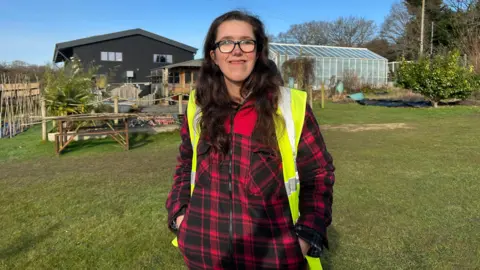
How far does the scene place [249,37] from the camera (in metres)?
1.67

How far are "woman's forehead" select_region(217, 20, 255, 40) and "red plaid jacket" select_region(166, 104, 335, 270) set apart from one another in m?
0.30

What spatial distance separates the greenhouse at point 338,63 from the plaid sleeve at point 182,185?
27.0m

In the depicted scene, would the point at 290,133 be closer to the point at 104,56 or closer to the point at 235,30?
the point at 235,30

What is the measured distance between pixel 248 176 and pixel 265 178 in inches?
2.6

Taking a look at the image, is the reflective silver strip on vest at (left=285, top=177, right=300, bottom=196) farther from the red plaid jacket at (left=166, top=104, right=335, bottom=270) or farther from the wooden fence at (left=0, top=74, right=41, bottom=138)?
the wooden fence at (left=0, top=74, right=41, bottom=138)

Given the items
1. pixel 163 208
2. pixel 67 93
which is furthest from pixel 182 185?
pixel 67 93

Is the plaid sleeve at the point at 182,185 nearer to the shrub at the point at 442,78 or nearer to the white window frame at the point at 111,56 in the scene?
the shrub at the point at 442,78

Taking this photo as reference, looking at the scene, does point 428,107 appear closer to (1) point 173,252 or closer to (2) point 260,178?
(1) point 173,252

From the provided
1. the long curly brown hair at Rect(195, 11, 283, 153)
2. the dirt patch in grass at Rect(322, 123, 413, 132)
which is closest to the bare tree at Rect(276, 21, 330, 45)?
the dirt patch in grass at Rect(322, 123, 413, 132)

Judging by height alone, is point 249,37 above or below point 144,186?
above

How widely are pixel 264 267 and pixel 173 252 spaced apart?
2416 millimetres

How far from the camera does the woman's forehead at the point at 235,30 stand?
1.67 meters

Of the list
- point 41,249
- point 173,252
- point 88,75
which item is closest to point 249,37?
point 173,252

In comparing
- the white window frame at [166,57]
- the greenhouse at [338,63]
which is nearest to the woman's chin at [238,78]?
the greenhouse at [338,63]
